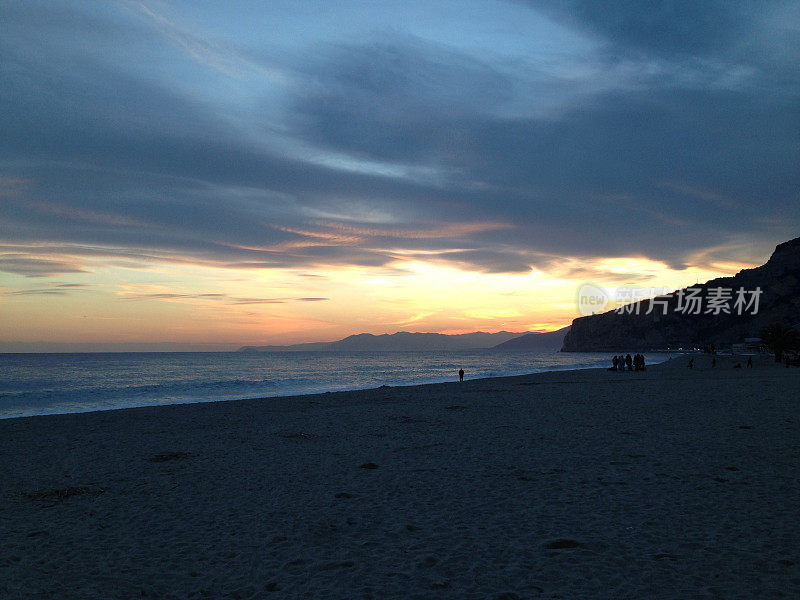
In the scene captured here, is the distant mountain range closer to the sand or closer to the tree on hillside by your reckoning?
the tree on hillside

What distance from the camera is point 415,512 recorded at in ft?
25.2

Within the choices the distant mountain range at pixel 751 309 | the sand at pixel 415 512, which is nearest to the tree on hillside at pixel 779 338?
the sand at pixel 415 512

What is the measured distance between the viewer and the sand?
5352 millimetres

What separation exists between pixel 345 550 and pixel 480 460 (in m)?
5.44

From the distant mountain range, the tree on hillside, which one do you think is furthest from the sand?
the distant mountain range

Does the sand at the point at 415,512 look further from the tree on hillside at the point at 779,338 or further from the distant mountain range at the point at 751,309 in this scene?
the distant mountain range at the point at 751,309

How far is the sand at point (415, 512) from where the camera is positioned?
535 cm

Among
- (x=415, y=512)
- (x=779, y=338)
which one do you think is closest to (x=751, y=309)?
(x=779, y=338)

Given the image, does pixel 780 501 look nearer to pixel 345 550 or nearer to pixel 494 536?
pixel 494 536

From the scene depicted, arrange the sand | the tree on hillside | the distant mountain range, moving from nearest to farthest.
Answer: the sand → the tree on hillside → the distant mountain range

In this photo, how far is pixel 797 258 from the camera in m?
146

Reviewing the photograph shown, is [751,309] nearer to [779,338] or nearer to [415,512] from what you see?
[779,338]


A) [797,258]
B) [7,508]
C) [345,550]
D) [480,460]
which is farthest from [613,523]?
[797,258]

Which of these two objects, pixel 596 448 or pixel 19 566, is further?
pixel 596 448
